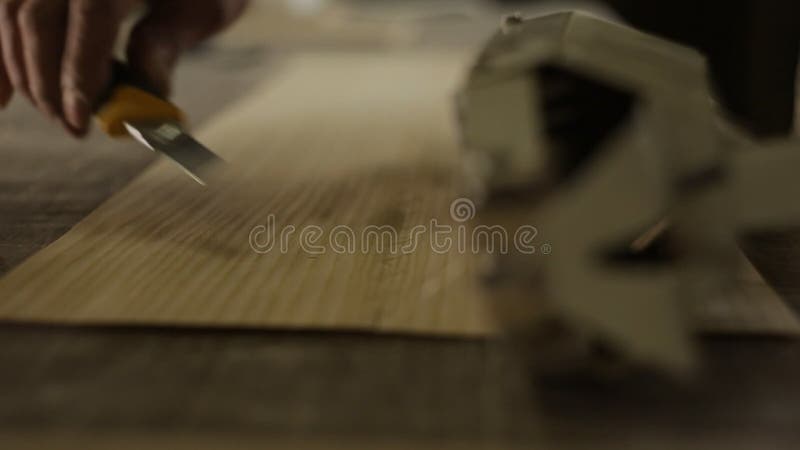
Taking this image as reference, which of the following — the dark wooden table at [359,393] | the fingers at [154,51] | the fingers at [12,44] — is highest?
the fingers at [154,51]

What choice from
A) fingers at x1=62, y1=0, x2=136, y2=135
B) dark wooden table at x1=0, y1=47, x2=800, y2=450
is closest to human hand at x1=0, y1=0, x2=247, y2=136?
fingers at x1=62, y1=0, x2=136, y2=135

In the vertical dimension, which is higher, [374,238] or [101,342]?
[374,238]

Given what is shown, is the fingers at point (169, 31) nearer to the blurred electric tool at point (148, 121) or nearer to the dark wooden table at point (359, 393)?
the blurred electric tool at point (148, 121)

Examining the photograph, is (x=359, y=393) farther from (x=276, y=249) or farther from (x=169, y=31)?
(x=169, y=31)

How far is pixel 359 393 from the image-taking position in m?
0.32

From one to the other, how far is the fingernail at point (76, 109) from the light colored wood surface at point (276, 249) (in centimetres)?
6

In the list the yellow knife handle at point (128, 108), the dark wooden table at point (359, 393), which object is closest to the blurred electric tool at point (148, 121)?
the yellow knife handle at point (128, 108)

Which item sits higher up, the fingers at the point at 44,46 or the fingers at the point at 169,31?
the fingers at the point at 169,31

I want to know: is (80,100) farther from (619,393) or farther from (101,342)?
(619,393)

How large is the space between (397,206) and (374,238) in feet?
0.23

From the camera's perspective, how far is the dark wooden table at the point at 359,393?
296 mm

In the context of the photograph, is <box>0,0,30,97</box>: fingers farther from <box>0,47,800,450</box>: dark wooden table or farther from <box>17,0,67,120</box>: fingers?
<box>0,47,800,450</box>: dark wooden table

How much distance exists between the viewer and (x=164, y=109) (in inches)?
22.6

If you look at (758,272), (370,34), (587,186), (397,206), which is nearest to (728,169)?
(587,186)
